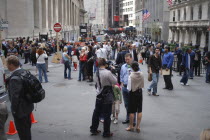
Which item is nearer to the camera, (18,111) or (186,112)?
(18,111)

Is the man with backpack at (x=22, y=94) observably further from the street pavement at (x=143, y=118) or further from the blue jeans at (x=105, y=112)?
the blue jeans at (x=105, y=112)

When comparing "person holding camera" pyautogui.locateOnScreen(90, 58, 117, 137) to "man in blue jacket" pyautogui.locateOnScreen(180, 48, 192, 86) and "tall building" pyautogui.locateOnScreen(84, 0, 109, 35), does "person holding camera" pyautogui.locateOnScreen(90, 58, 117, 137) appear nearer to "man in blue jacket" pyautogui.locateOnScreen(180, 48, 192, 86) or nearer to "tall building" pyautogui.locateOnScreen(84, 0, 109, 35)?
"man in blue jacket" pyautogui.locateOnScreen(180, 48, 192, 86)

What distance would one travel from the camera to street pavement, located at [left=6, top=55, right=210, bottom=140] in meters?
6.53

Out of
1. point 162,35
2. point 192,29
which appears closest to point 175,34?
point 162,35

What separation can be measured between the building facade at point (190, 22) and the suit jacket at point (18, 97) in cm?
3372

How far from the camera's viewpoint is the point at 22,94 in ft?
15.4

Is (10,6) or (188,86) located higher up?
(10,6)

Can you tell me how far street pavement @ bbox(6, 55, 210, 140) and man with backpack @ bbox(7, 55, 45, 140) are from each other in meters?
1.59

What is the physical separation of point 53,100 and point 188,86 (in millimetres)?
6423

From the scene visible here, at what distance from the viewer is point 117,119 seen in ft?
24.1

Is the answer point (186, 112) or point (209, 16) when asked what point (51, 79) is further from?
point (209, 16)

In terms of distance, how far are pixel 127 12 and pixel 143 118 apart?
136985 mm

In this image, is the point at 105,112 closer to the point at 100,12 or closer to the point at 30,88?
the point at 30,88

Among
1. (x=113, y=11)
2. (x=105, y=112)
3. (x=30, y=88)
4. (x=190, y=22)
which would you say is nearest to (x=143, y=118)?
(x=105, y=112)
